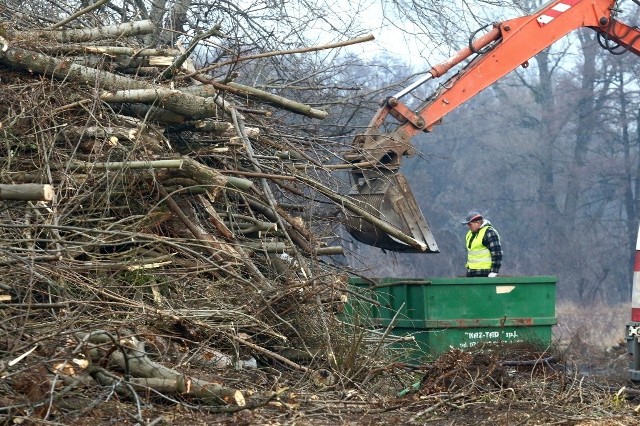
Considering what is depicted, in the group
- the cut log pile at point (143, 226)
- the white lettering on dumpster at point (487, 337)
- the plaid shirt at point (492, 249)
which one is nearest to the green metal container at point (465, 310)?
the white lettering on dumpster at point (487, 337)

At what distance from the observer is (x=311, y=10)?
14.3 metres

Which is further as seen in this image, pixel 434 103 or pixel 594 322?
pixel 594 322

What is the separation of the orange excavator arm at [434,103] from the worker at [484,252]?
1038 mm

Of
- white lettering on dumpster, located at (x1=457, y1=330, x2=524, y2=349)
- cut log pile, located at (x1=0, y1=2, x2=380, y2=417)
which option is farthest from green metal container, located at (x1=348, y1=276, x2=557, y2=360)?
cut log pile, located at (x1=0, y1=2, x2=380, y2=417)

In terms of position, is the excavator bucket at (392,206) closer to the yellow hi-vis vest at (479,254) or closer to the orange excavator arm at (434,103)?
the orange excavator arm at (434,103)

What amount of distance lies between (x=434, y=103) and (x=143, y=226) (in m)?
5.11

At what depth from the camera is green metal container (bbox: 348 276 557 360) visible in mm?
10766

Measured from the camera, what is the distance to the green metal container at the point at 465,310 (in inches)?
424

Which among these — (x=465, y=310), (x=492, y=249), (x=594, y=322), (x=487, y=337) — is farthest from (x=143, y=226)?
(x=594, y=322)

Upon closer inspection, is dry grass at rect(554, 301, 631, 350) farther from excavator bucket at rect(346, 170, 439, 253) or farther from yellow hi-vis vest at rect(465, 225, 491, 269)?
excavator bucket at rect(346, 170, 439, 253)

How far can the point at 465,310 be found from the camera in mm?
10922

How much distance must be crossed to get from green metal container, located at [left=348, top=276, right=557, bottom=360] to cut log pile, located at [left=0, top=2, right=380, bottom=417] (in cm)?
131

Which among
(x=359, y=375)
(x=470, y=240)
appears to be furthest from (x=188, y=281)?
(x=470, y=240)

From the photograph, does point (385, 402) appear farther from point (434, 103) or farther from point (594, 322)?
point (594, 322)
